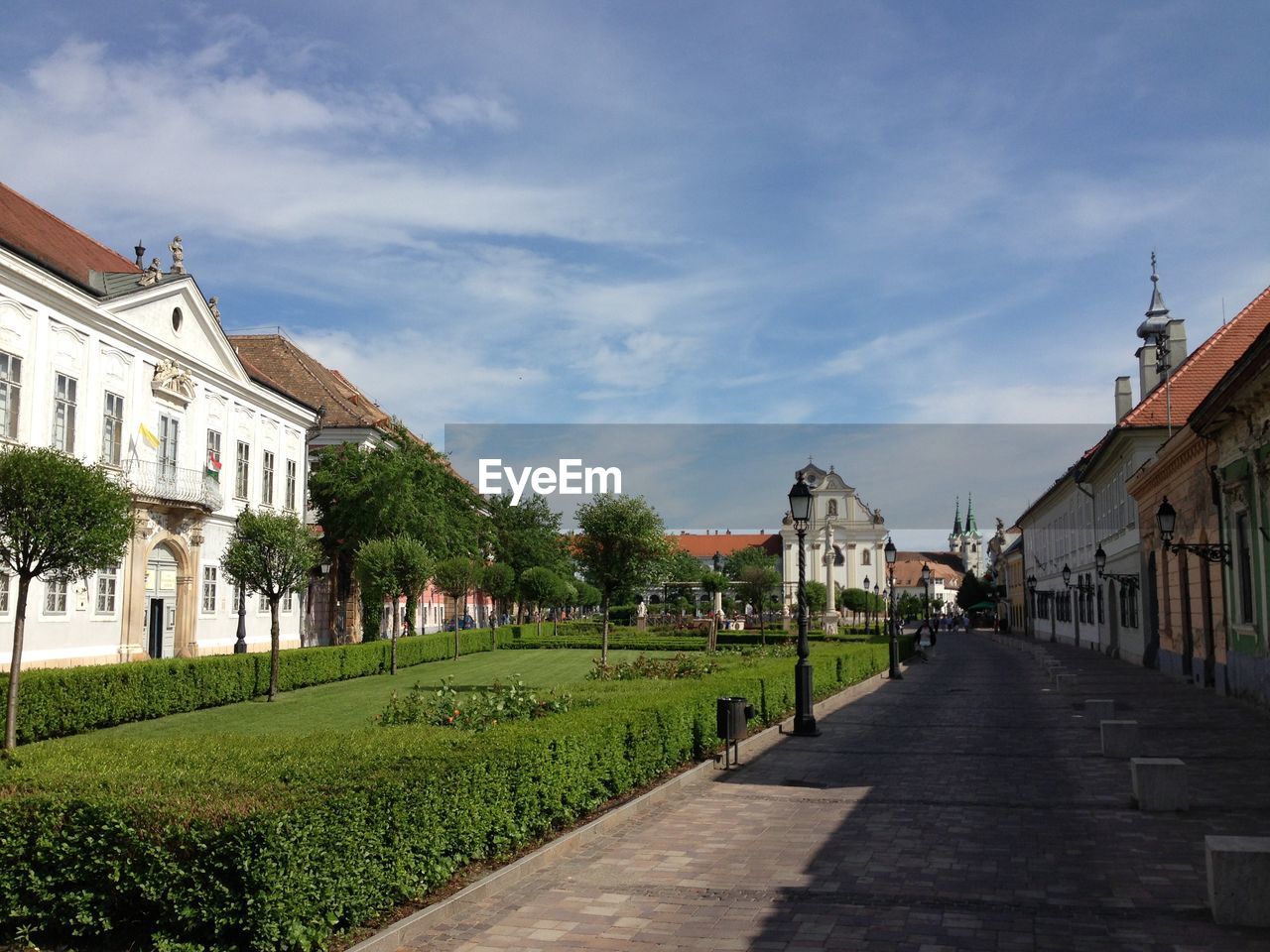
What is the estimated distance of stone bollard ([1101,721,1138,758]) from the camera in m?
14.3

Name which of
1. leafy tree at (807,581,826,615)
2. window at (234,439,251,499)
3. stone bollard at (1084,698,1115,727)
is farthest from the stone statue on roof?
leafy tree at (807,581,826,615)

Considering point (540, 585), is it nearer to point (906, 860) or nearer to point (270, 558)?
point (270, 558)

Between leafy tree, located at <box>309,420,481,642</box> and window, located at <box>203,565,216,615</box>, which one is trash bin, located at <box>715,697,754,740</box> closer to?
window, located at <box>203,565,216,615</box>

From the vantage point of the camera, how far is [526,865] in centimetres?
830

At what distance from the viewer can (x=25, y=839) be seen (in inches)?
250

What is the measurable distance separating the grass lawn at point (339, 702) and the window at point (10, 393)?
7987 mm

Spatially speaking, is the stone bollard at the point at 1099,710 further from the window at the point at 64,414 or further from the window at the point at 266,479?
the window at the point at 266,479

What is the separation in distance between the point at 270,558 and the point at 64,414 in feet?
21.7

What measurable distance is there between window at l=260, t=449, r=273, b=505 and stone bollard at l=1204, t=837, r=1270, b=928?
3515 centimetres

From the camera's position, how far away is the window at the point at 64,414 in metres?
25.7

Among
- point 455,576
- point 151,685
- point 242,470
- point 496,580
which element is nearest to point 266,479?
point 242,470

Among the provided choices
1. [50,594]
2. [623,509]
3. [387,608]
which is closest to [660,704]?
[50,594]

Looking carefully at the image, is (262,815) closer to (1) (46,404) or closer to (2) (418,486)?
(1) (46,404)

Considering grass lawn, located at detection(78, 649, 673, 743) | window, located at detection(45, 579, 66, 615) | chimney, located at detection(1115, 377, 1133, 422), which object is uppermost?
chimney, located at detection(1115, 377, 1133, 422)
